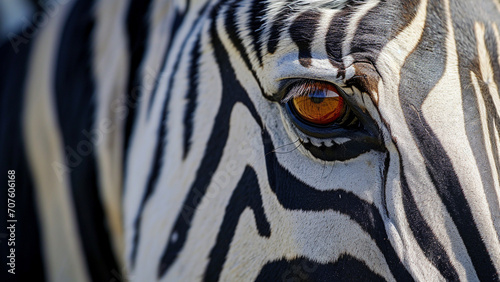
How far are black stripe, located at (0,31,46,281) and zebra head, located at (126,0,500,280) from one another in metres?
0.61

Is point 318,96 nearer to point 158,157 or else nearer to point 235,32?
point 235,32

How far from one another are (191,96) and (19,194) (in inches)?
36.0

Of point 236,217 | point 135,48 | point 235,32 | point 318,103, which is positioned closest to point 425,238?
point 318,103

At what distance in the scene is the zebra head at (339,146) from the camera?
4.05 ft

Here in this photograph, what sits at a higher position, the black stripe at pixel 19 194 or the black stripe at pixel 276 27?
the black stripe at pixel 276 27

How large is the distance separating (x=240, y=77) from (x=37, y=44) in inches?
44.9

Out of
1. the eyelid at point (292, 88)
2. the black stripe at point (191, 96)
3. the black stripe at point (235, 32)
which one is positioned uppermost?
the black stripe at point (235, 32)

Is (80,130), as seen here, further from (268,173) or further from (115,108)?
(268,173)

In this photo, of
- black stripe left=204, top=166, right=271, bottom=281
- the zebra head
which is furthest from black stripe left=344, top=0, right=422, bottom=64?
black stripe left=204, top=166, right=271, bottom=281

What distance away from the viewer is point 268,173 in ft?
4.76

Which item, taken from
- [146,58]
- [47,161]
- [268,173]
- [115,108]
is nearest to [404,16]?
[268,173]

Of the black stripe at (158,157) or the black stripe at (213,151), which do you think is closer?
the black stripe at (213,151)

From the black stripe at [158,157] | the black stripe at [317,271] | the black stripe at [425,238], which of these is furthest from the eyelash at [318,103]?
the black stripe at [158,157]

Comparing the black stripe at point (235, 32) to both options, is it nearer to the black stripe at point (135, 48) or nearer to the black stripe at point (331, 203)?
the black stripe at point (331, 203)
